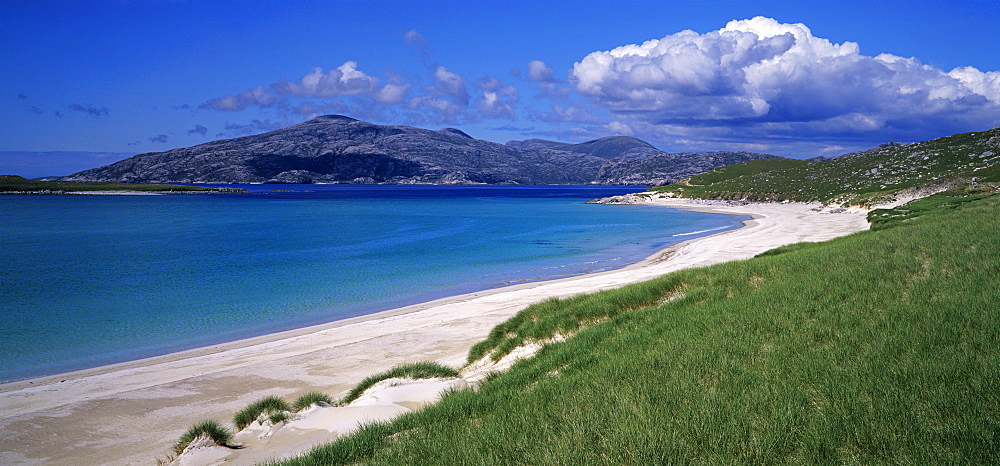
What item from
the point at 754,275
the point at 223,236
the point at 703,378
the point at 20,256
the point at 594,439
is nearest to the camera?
the point at 594,439

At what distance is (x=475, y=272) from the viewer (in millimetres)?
37250

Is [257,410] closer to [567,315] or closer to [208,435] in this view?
[208,435]

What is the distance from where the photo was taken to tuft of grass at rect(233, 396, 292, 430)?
10.5m

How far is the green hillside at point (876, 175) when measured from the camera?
229 feet

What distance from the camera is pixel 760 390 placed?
587cm

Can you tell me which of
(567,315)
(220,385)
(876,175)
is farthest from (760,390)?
(876,175)

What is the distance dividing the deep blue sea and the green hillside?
28.3 metres

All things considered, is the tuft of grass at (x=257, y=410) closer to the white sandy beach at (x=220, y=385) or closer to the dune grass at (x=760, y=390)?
the white sandy beach at (x=220, y=385)

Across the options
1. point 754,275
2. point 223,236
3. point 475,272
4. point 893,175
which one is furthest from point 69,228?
point 893,175

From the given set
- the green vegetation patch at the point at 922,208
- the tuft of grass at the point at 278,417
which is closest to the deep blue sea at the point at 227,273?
the tuft of grass at the point at 278,417

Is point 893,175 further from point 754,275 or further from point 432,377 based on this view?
point 432,377

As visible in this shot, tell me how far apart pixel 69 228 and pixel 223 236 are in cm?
2478

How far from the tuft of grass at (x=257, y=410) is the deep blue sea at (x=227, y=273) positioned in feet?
37.5

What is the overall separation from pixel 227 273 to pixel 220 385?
81.1ft
